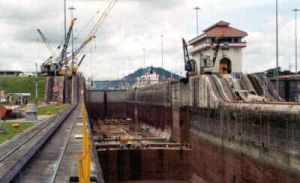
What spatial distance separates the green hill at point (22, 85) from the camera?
12012cm

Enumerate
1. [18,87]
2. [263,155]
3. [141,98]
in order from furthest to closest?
1. [18,87]
2. [141,98]
3. [263,155]

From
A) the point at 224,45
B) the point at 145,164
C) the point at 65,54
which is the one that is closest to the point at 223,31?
the point at 224,45

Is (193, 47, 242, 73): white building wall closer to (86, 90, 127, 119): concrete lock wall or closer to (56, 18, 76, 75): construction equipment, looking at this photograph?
(86, 90, 127, 119): concrete lock wall

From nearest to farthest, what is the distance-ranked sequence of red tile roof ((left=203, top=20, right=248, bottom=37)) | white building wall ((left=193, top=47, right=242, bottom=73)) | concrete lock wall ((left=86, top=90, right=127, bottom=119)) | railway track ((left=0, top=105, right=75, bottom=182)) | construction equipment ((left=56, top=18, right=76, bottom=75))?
railway track ((left=0, top=105, right=75, bottom=182)) → white building wall ((left=193, top=47, right=242, bottom=73)) → red tile roof ((left=203, top=20, right=248, bottom=37)) → concrete lock wall ((left=86, top=90, right=127, bottom=119)) → construction equipment ((left=56, top=18, right=76, bottom=75))

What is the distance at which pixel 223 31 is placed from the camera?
320ft

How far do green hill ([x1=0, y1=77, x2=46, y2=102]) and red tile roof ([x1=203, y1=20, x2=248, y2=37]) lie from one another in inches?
1442

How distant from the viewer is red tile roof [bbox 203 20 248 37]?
96.2m

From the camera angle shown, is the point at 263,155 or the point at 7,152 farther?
the point at 263,155

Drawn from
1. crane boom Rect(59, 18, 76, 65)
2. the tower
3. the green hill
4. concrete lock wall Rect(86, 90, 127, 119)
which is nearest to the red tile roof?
the tower

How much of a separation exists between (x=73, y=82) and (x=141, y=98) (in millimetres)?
18493

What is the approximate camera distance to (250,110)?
36.4 meters

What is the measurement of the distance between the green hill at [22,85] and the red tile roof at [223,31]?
36632 mm

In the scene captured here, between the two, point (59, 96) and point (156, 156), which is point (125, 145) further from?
point (59, 96)

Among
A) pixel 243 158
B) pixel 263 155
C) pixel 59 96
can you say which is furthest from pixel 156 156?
pixel 59 96
